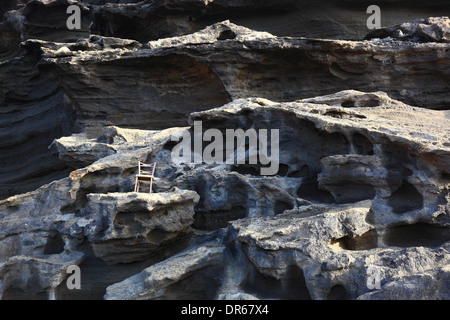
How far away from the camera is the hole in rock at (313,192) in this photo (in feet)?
22.2

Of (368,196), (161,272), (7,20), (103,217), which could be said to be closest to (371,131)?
(368,196)

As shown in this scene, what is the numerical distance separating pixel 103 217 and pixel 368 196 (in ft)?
11.5

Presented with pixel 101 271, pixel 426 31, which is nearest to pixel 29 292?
pixel 101 271

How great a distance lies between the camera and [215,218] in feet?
23.5

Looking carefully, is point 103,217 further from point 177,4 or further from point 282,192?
point 177,4

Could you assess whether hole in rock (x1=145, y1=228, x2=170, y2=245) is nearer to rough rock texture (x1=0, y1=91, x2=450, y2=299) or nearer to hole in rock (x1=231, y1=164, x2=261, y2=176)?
rough rock texture (x1=0, y1=91, x2=450, y2=299)

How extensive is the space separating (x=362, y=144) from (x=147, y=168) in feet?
10.7

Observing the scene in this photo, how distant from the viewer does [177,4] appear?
41.3 feet

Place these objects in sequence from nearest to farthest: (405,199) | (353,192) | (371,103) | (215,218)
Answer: (405,199)
(353,192)
(215,218)
(371,103)

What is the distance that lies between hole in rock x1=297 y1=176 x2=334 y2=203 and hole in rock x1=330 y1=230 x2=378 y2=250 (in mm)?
825

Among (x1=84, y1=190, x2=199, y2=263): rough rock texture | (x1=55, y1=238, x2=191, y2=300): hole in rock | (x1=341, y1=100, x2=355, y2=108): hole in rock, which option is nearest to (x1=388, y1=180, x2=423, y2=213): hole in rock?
(x1=341, y1=100, x2=355, y2=108): hole in rock

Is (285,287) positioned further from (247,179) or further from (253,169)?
(253,169)

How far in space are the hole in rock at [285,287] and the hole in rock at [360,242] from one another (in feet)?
2.12

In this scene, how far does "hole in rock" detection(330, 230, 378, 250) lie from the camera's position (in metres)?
5.86
